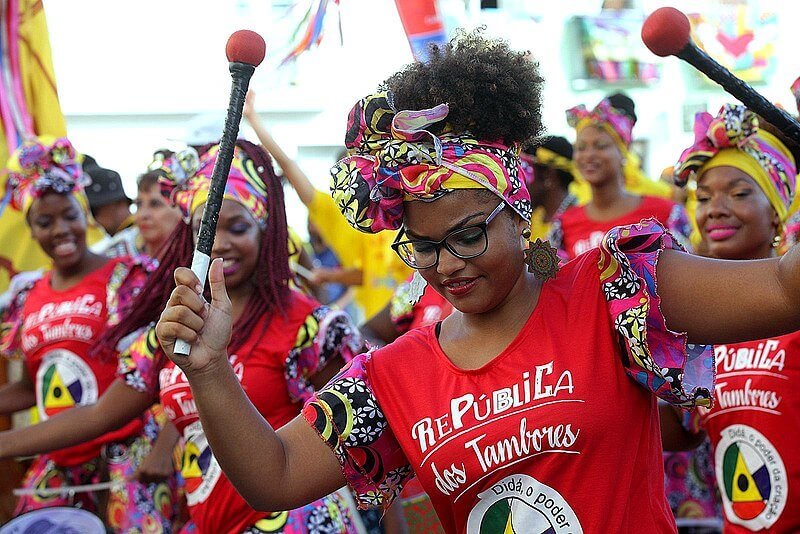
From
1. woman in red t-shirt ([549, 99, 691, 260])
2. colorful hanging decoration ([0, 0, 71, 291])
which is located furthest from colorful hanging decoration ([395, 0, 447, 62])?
colorful hanging decoration ([0, 0, 71, 291])

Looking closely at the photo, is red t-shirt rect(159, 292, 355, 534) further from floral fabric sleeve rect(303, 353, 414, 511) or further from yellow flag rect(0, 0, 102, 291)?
yellow flag rect(0, 0, 102, 291)

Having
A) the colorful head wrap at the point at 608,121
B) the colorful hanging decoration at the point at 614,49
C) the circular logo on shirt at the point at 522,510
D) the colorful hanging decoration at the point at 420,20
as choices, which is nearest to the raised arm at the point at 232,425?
the circular logo on shirt at the point at 522,510

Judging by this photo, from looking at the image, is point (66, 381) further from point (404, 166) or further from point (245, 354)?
point (404, 166)

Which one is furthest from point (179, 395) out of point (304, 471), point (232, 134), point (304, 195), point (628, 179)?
point (628, 179)

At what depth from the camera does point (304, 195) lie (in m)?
6.75

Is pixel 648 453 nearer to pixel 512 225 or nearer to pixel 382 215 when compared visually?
pixel 512 225

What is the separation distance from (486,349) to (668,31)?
85cm

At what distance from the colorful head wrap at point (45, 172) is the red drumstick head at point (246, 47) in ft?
12.5

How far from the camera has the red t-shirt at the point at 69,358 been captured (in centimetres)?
572

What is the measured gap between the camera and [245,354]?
3.96 m

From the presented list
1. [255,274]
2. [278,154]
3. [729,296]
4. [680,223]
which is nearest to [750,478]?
[729,296]

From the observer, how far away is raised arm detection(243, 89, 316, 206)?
553cm

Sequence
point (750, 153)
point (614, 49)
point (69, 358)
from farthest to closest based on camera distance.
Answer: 1. point (614, 49)
2. point (69, 358)
3. point (750, 153)

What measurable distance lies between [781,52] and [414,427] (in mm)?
19021
